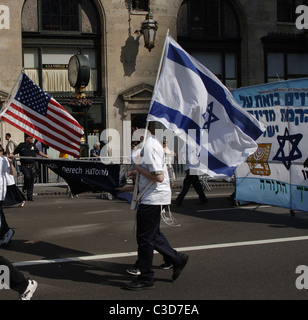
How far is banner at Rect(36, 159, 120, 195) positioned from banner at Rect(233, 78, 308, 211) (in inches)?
181

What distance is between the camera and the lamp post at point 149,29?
2169 centimetres

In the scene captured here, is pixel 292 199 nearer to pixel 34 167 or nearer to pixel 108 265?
pixel 108 265

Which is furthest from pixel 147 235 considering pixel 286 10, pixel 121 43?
pixel 286 10

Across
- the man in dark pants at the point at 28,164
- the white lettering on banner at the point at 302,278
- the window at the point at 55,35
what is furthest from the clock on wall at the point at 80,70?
the white lettering on banner at the point at 302,278

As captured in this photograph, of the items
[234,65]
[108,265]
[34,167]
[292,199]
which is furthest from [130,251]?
[234,65]

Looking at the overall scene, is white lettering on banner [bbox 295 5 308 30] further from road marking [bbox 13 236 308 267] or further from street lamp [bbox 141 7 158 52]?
road marking [bbox 13 236 308 267]

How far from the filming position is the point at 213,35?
24.8 m

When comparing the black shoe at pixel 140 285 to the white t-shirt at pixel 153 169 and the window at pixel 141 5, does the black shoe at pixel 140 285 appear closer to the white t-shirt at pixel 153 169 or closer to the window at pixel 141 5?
the white t-shirt at pixel 153 169

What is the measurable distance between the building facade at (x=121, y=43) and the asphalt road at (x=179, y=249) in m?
11.5

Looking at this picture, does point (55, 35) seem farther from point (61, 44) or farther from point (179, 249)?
point (179, 249)

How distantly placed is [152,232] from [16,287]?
5.18ft

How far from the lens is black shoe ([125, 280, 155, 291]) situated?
5399mm

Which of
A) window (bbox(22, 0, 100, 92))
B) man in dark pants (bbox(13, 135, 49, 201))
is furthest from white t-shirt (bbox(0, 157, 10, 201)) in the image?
window (bbox(22, 0, 100, 92))

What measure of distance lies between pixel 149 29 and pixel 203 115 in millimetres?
16329
